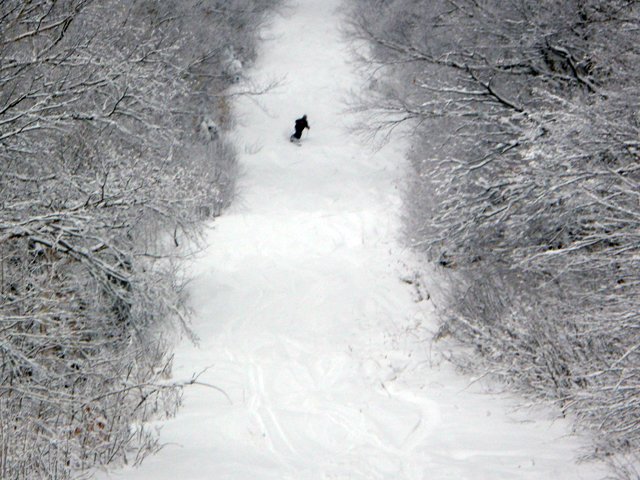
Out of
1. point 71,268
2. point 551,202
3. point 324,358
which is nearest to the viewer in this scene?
point 551,202

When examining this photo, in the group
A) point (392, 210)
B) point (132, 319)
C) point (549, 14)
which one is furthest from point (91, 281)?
point (392, 210)

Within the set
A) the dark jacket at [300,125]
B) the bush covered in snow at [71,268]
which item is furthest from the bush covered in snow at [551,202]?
the dark jacket at [300,125]

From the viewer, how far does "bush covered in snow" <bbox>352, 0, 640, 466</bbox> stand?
15.7ft

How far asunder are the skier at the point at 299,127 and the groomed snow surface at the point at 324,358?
29 cm

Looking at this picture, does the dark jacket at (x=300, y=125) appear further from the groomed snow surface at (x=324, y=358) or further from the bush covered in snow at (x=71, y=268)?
the bush covered in snow at (x=71, y=268)

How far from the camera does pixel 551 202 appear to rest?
21.2 ft

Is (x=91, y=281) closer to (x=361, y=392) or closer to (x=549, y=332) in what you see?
(x=361, y=392)

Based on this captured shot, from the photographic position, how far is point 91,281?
6.85 meters

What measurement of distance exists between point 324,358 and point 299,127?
13.0 meters

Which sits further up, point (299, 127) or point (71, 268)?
point (71, 268)

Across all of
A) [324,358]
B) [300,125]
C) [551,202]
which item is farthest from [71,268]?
[300,125]

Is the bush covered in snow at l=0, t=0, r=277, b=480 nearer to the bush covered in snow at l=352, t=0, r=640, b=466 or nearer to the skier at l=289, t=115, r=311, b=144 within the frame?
the bush covered in snow at l=352, t=0, r=640, b=466

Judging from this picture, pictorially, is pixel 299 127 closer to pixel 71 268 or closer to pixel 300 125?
pixel 300 125

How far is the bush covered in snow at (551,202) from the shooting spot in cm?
477
